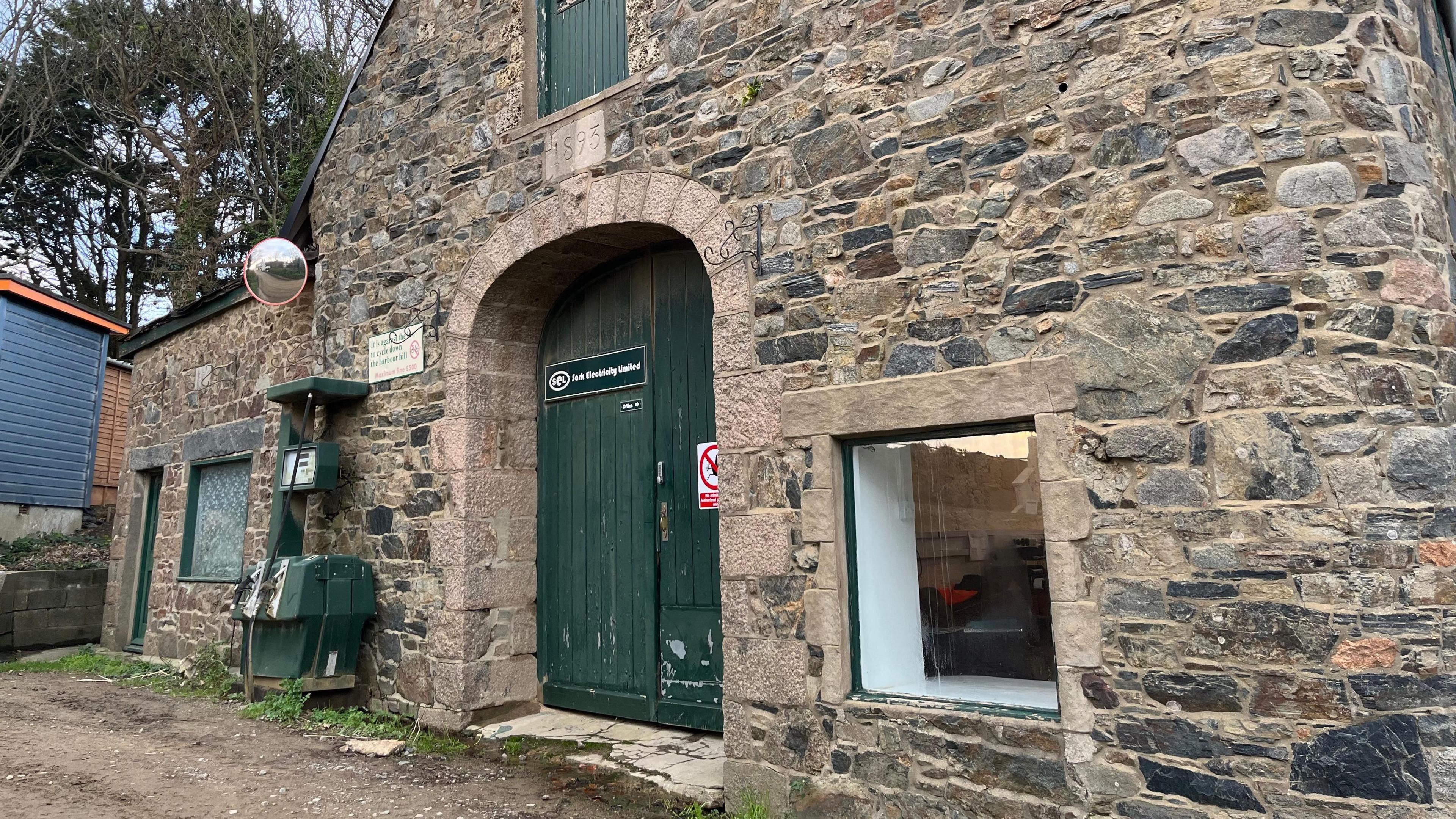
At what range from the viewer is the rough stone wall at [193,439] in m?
7.79

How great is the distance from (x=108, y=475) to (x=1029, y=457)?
49.3ft

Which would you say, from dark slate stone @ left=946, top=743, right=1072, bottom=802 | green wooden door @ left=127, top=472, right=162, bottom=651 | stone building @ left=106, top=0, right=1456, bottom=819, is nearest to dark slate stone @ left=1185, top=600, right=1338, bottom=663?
stone building @ left=106, top=0, right=1456, bottom=819

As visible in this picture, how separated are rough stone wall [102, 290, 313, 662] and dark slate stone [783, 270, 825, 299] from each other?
466cm

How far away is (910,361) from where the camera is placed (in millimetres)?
4027

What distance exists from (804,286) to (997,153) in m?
1.03

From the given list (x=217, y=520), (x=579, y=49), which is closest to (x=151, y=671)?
(x=217, y=520)

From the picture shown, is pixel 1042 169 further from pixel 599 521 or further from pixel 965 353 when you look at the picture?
pixel 599 521

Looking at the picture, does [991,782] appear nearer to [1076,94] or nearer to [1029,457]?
[1029,457]

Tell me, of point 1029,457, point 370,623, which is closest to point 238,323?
point 370,623

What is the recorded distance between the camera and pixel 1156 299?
3.48m

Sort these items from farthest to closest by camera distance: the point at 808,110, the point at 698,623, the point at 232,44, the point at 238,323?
the point at 232,44 < the point at 238,323 < the point at 698,623 < the point at 808,110

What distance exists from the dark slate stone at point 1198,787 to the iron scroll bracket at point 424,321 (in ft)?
15.5

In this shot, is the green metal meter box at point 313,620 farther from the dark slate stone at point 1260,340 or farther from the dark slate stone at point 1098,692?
the dark slate stone at point 1260,340

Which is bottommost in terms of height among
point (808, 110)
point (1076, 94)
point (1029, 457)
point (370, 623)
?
point (370, 623)
